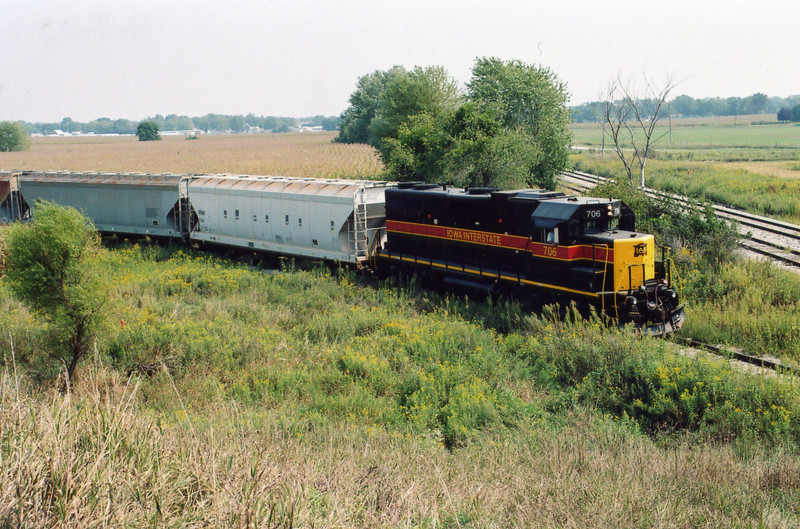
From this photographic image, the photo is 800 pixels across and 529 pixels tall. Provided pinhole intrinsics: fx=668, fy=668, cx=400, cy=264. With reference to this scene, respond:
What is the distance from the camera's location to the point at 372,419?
450 inches

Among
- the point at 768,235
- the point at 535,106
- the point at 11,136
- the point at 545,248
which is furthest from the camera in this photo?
the point at 11,136

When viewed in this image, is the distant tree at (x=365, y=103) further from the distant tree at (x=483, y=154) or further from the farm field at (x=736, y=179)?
the distant tree at (x=483, y=154)

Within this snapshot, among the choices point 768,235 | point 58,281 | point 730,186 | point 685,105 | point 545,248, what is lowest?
point 768,235

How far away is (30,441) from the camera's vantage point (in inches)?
192

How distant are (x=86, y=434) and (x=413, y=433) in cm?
600

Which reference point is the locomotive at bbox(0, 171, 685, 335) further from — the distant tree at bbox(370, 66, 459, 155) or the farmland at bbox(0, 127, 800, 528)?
the distant tree at bbox(370, 66, 459, 155)

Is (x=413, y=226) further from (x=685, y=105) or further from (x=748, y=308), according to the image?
(x=685, y=105)

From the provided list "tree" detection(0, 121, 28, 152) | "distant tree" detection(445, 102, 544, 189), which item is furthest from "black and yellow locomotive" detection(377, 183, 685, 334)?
"tree" detection(0, 121, 28, 152)

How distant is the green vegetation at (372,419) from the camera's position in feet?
16.0

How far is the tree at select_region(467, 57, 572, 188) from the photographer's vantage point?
121 ft

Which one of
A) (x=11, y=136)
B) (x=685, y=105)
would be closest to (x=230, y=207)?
(x=11, y=136)

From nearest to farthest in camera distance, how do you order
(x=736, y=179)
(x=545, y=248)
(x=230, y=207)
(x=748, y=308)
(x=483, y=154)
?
1. (x=545, y=248)
2. (x=748, y=308)
3. (x=230, y=207)
4. (x=483, y=154)
5. (x=736, y=179)

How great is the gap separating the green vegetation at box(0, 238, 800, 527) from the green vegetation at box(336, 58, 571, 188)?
10.8 m

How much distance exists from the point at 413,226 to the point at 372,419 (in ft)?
32.2
